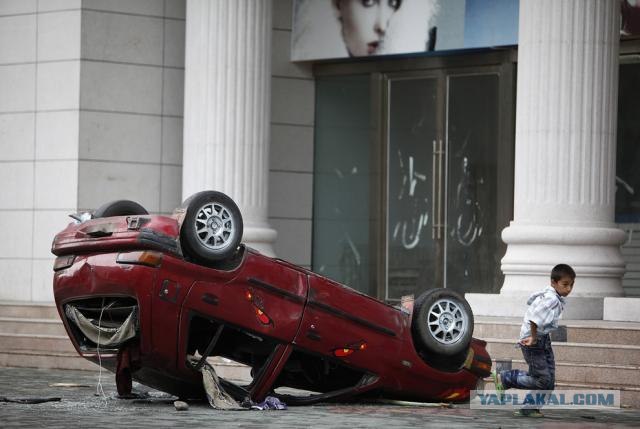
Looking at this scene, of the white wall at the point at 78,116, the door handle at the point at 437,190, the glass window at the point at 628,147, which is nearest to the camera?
the glass window at the point at 628,147

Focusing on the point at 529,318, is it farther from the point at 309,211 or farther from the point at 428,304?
the point at 309,211

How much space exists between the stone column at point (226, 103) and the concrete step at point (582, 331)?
4.67 m

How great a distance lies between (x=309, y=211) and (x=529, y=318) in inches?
393

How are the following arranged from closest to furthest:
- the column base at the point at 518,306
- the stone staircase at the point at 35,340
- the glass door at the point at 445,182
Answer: the column base at the point at 518,306, the stone staircase at the point at 35,340, the glass door at the point at 445,182

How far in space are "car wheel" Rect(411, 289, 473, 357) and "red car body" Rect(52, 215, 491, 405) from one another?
117mm

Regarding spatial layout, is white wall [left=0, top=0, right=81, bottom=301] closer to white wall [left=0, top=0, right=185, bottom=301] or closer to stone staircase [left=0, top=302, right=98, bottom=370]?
white wall [left=0, top=0, right=185, bottom=301]

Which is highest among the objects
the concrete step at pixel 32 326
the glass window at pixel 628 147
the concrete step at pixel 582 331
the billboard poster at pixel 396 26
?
the billboard poster at pixel 396 26

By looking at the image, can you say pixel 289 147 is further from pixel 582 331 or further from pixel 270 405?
pixel 270 405

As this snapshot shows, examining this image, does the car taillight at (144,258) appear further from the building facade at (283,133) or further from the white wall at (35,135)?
the white wall at (35,135)

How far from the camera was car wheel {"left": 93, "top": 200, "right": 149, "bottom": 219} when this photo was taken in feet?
39.8

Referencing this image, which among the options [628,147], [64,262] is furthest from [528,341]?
[628,147]

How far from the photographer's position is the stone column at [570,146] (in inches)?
638

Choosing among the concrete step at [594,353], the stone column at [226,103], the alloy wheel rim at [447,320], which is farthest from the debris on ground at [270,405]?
the stone column at [226,103]

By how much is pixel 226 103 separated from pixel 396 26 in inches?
110
